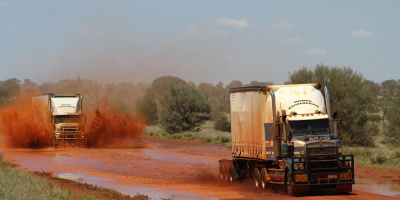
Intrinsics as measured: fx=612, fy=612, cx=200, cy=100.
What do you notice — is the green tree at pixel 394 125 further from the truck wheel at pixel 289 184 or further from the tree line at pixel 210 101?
the truck wheel at pixel 289 184

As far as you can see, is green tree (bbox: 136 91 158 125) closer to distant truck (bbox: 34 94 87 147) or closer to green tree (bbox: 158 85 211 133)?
green tree (bbox: 158 85 211 133)

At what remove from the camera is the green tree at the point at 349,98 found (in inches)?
1649

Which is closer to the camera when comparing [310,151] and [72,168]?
[310,151]

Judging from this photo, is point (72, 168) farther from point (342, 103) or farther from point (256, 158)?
point (342, 103)

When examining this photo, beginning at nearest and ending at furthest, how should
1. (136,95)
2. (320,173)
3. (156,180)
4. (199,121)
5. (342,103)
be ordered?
(320,173) → (156,180) → (342,103) → (199,121) → (136,95)

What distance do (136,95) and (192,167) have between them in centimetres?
5825

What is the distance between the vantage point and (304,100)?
66.9ft

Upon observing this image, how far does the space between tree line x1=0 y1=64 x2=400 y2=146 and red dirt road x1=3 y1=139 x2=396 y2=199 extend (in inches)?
348

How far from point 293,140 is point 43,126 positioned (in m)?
31.6

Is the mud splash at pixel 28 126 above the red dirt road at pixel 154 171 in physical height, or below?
above

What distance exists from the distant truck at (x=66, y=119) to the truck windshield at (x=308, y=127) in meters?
30.1

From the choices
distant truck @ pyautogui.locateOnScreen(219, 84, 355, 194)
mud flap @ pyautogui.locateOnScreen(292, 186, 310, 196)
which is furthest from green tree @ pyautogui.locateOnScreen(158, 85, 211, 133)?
mud flap @ pyautogui.locateOnScreen(292, 186, 310, 196)

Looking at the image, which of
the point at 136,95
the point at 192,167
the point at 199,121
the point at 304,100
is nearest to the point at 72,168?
the point at 192,167

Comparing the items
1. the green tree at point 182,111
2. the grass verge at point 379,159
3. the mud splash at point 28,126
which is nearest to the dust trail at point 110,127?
the mud splash at point 28,126
